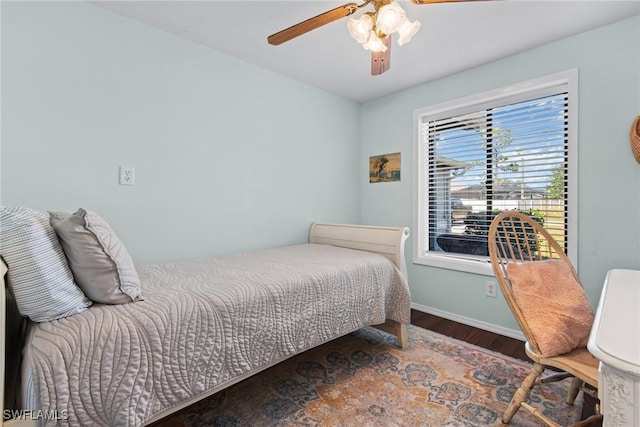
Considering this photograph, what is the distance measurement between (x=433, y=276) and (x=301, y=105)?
2.08 meters

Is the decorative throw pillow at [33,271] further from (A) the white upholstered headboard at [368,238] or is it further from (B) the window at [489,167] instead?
(B) the window at [489,167]

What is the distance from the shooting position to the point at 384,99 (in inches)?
126

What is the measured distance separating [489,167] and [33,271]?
2.95 metres

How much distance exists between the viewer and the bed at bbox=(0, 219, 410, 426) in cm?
90

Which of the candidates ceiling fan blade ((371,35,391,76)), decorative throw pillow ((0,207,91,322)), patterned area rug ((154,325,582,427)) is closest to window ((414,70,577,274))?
patterned area rug ((154,325,582,427))

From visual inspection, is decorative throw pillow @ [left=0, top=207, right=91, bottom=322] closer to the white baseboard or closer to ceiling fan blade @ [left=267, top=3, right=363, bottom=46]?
ceiling fan blade @ [left=267, top=3, right=363, bottom=46]

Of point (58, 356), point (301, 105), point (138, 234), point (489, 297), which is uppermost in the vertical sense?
point (301, 105)

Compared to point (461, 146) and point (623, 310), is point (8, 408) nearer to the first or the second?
point (623, 310)

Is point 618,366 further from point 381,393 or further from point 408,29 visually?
point 408,29

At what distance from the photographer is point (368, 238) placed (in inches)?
93.0

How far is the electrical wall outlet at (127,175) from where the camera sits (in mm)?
1859

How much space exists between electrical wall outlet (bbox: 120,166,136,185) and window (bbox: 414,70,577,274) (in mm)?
2380

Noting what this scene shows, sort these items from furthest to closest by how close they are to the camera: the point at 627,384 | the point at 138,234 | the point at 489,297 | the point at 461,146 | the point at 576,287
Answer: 1. the point at 461,146
2. the point at 489,297
3. the point at 138,234
4. the point at 576,287
5. the point at 627,384

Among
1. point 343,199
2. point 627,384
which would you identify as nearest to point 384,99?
point 343,199
